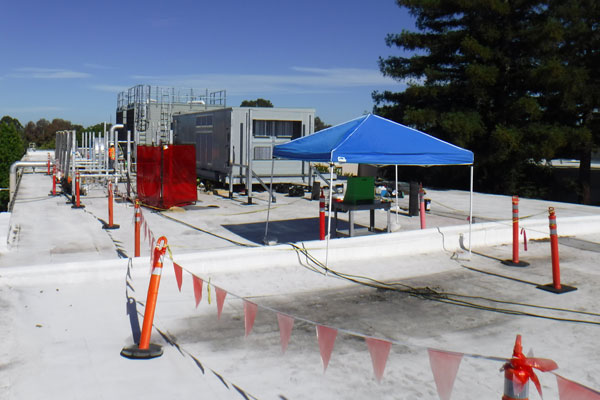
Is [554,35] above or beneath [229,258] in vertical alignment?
above

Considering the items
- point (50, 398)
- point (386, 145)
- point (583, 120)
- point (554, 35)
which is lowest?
point (50, 398)

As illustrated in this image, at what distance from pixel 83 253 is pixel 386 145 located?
6.12 metres

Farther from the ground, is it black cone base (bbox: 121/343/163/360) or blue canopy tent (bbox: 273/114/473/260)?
blue canopy tent (bbox: 273/114/473/260)

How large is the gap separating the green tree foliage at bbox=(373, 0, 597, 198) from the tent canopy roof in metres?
16.3

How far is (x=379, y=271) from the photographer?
10250 millimetres


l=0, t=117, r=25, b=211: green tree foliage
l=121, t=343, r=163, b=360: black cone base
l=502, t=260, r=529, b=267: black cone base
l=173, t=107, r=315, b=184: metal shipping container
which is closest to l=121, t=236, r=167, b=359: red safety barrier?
l=121, t=343, r=163, b=360: black cone base

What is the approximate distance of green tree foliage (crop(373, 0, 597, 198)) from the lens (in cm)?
2783

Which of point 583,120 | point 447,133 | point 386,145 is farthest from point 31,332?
point 583,120

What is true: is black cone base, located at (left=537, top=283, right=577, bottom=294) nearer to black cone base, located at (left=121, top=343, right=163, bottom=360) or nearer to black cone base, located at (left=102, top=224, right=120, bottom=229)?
black cone base, located at (left=121, top=343, right=163, bottom=360)

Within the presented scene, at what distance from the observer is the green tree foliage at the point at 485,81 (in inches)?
1096

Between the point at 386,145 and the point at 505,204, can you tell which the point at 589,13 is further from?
the point at 386,145

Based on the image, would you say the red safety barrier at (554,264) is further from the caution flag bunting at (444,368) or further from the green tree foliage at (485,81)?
the green tree foliage at (485,81)

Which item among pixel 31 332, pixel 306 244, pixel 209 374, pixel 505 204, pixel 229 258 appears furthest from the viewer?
pixel 505 204

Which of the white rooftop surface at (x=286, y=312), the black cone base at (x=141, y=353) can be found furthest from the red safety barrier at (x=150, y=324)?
the white rooftop surface at (x=286, y=312)
